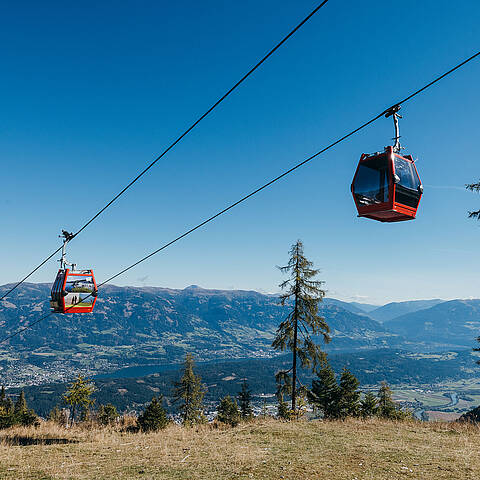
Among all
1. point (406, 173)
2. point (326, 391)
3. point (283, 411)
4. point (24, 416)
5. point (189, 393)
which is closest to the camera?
point (406, 173)

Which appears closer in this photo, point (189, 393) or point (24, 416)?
point (24, 416)

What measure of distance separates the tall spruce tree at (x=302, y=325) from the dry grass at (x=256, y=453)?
25.0 feet

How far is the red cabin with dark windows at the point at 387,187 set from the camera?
10781 mm

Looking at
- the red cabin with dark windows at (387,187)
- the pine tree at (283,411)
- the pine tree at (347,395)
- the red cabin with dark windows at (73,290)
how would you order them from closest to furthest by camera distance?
the red cabin with dark windows at (387,187)
the red cabin with dark windows at (73,290)
the pine tree at (283,411)
the pine tree at (347,395)

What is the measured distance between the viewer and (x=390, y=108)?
301 inches

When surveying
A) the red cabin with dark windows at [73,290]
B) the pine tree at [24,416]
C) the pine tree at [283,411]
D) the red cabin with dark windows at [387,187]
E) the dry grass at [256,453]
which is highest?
the red cabin with dark windows at [387,187]

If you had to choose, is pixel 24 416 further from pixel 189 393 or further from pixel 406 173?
pixel 406 173

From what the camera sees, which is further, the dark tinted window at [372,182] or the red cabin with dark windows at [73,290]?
the red cabin with dark windows at [73,290]

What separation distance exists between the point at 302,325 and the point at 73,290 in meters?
17.2

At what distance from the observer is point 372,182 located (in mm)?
11461

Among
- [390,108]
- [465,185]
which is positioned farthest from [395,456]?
[465,185]

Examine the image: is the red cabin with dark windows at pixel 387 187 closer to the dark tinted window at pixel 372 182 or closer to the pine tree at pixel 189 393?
the dark tinted window at pixel 372 182

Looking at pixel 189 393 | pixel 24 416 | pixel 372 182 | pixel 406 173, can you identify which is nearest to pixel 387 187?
pixel 372 182

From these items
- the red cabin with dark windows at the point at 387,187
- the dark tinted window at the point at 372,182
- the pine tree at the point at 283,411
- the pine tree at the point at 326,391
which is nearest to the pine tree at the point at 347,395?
the pine tree at the point at 326,391
